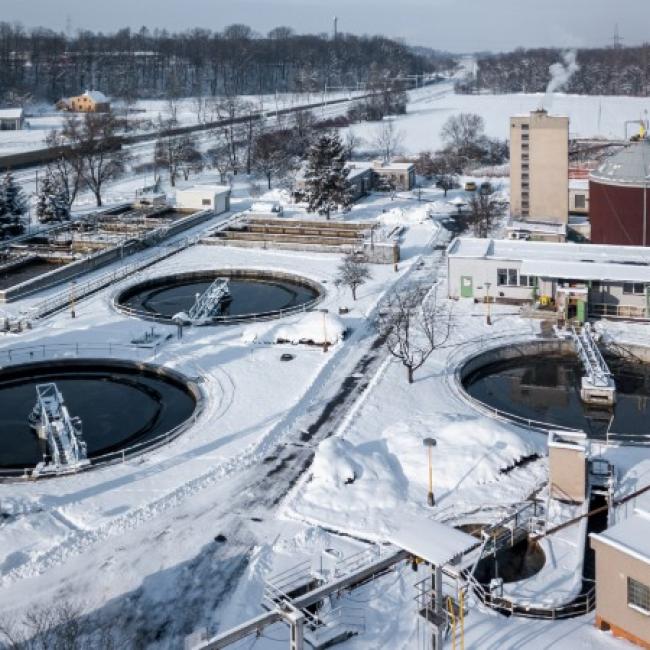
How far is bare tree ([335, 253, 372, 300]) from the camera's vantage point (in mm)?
24469

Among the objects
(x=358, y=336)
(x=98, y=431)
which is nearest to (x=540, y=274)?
(x=358, y=336)

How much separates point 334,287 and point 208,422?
1005 cm

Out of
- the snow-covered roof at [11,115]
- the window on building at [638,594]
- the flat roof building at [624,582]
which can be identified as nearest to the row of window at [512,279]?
the flat roof building at [624,582]

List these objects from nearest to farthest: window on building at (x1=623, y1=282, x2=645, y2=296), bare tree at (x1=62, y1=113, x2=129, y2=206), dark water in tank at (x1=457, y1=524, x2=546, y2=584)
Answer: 1. dark water in tank at (x1=457, y1=524, x2=546, y2=584)
2. window on building at (x1=623, y1=282, x2=645, y2=296)
3. bare tree at (x1=62, y1=113, x2=129, y2=206)

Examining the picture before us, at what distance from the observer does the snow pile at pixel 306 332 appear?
2052cm

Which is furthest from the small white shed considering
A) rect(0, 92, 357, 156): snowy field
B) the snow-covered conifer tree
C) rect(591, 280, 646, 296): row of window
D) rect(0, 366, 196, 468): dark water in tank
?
rect(0, 92, 357, 156): snowy field

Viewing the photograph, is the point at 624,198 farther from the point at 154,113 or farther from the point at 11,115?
the point at 154,113

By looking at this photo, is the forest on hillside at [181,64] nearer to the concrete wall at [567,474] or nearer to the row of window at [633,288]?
the row of window at [633,288]

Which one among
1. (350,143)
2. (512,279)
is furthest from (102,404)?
(350,143)

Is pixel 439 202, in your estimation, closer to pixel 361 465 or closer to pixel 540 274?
pixel 540 274

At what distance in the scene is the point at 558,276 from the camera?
22469mm

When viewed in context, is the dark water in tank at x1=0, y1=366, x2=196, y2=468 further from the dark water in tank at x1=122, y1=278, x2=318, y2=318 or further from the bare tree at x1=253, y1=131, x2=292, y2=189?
the bare tree at x1=253, y1=131, x2=292, y2=189

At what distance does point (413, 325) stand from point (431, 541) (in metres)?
13.0

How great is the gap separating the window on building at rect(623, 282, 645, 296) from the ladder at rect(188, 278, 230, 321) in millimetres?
10307
